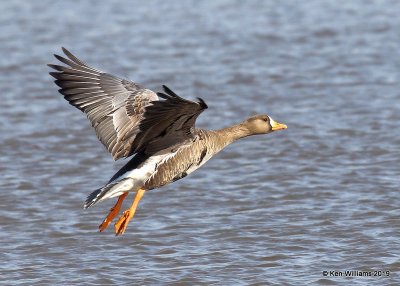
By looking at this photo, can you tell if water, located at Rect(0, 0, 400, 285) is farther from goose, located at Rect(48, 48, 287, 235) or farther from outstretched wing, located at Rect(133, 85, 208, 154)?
outstretched wing, located at Rect(133, 85, 208, 154)

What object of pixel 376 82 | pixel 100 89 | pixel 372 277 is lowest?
pixel 372 277

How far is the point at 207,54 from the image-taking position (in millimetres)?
17219

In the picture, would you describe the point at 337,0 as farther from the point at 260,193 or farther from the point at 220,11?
the point at 260,193

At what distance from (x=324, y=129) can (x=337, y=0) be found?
872 centimetres

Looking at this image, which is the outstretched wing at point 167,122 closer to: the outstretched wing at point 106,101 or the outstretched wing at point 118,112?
the outstretched wing at point 118,112

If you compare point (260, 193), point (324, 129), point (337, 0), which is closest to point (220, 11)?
point (337, 0)

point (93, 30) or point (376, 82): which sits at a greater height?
point (93, 30)

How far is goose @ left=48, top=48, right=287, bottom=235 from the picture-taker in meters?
8.34

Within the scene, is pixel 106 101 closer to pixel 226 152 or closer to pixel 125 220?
pixel 125 220

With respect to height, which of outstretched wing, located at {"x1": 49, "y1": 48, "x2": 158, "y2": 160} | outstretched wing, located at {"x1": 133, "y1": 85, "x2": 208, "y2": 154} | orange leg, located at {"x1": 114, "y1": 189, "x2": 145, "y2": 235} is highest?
outstretched wing, located at {"x1": 49, "y1": 48, "x2": 158, "y2": 160}

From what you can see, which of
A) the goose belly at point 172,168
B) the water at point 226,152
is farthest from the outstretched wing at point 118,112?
the water at point 226,152

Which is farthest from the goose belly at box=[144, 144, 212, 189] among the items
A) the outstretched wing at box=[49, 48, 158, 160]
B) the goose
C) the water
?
the water

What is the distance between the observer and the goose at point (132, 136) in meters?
8.34

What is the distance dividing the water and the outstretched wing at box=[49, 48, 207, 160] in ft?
3.73
